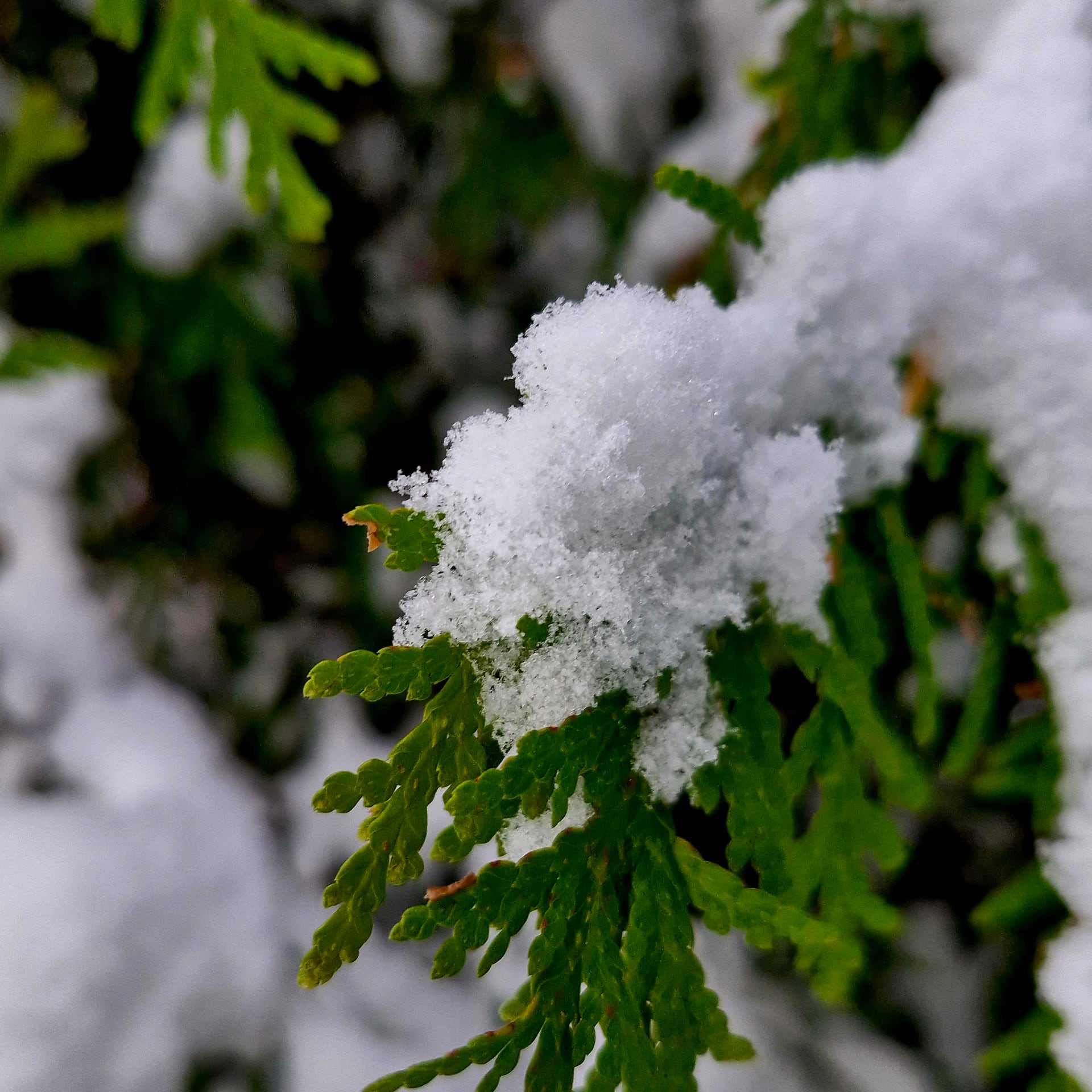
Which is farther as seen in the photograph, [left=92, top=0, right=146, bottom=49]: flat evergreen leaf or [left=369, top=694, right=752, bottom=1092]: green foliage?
[left=92, top=0, right=146, bottom=49]: flat evergreen leaf

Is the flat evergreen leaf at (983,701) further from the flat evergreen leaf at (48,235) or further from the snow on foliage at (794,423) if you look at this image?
the flat evergreen leaf at (48,235)

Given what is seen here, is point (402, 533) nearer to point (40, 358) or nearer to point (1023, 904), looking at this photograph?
point (1023, 904)

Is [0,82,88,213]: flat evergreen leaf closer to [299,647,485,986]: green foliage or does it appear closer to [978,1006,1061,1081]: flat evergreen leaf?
[299,647,485,986]: green foliage

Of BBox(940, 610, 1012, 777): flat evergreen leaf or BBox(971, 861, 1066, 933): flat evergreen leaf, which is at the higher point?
BBox(940, 610, 1012, 777): flat evergreen leaf

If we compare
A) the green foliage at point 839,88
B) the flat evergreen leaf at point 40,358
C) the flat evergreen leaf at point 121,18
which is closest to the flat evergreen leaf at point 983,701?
the green foliage at point 839,88

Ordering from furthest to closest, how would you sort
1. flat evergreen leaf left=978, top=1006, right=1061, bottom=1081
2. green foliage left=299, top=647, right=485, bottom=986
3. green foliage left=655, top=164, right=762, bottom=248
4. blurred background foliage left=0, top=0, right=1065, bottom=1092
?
blurred background foliage left=0, top=0, right=1065, bottom=1092 < flat evergreen leaf left=978, top=1006, right=1061, bottom=1081 < green foliage left=655, top=164, right=762, bottom=248 < green foliage left=299, top=647, right=485, bottom=986

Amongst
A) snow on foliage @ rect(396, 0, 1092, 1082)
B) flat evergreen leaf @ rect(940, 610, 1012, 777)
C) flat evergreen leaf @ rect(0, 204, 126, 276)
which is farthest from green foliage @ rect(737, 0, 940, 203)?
flat evergreen leaf @ rect(0, 204, 126, 276)

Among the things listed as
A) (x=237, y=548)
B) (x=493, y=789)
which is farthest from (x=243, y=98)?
(x=237, y=548)
